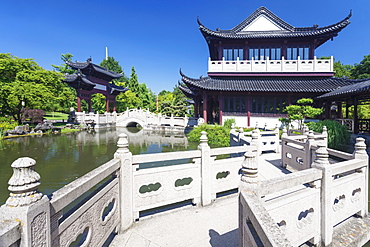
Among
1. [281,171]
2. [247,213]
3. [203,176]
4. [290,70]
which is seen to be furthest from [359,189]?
[290,70]

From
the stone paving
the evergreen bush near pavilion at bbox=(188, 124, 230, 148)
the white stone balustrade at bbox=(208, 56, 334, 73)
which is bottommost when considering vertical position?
the stone paving

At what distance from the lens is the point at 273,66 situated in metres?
15.1

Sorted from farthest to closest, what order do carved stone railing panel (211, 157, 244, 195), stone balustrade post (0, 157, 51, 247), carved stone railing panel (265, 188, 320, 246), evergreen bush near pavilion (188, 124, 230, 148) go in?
evergreen bush near pavilion (188, 124, 230, 148) → carved stone railing panel (211, 157, 244, 195) → carved stone railing panel (265, 188, 320, 246) → stone balustrade post (0, 157, 51, 247)

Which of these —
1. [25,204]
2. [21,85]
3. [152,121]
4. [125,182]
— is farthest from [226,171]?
[21,85]

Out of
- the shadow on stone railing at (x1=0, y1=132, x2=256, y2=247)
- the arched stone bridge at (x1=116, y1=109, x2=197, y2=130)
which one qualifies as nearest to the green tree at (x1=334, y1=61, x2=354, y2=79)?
the arched stone bridge at (x1=116, y1=109, x2=197, y2=130)

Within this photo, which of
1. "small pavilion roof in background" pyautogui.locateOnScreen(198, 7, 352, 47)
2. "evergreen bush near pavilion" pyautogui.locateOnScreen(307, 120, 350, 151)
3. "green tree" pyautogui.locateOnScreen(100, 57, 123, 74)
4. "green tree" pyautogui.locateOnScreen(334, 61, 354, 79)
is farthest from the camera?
"green tree" pyautogui.locateOnScreen(100, 57, 123, 74)

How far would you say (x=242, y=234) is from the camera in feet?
6.40

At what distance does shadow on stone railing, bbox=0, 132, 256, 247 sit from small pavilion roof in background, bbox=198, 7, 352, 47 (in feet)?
44.5

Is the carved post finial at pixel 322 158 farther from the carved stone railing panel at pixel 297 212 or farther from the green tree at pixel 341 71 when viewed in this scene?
the green tree at pixel 341 71

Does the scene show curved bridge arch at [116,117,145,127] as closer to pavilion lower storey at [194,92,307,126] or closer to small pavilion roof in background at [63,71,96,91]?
small pavilion roof in background at [63,71,96,91]

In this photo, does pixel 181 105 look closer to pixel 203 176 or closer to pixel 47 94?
pixel 47 94

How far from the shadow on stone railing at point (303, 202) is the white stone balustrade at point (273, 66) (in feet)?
43.5

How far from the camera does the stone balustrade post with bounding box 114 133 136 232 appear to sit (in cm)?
300

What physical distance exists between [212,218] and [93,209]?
2.02m
